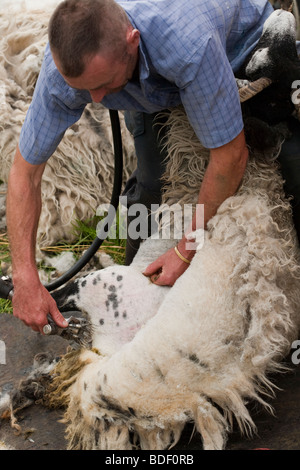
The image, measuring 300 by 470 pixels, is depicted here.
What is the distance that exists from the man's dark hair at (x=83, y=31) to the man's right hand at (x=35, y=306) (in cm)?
68

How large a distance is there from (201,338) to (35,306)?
0.55 metres

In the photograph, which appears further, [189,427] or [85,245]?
[85,245]

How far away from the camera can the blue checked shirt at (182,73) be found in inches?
66.6

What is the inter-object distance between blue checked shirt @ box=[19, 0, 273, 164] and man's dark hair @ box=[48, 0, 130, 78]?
4.1 inches

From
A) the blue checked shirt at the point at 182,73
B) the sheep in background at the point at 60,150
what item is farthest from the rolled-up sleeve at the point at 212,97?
the sheep in background at the point at 60,150

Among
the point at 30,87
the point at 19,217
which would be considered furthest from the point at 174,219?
the point at 30,87

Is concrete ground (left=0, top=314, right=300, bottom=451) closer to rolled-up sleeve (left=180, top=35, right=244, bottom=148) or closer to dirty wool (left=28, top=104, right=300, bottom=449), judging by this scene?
dirty wool (left=28, top=104, right=300, bottom=449)

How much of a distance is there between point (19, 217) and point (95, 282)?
0.33 meters

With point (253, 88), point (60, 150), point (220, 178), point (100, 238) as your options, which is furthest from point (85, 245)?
point (253, 88)

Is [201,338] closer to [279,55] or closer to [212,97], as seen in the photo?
[212,97]

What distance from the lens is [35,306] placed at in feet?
6.32

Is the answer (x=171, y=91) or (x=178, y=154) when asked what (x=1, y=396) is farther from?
(x=171, y=91)

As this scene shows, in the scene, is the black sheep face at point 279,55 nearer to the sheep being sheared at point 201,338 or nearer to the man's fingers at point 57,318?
the sheep being sheared at point 201,338

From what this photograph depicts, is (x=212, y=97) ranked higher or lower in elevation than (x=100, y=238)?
higher
